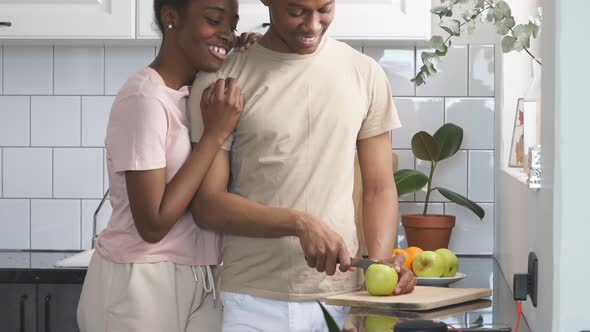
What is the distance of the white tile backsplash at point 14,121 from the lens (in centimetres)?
312

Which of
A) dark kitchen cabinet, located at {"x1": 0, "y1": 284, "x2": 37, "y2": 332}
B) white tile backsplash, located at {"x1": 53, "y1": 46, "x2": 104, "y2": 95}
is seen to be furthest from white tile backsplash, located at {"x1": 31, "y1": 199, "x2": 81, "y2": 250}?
dark kitchen cabinet, located at {"x1": 0, "y1": 284, "x2": 37, "y2": 332}

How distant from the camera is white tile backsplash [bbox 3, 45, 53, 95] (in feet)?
10.2

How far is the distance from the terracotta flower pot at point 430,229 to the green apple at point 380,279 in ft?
4.09

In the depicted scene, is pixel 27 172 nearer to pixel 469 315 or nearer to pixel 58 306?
pixel 58 306

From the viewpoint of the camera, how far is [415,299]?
1.55m

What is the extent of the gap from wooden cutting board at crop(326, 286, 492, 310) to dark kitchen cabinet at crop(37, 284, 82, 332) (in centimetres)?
119

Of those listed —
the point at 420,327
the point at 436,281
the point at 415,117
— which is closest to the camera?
the point at 420,327

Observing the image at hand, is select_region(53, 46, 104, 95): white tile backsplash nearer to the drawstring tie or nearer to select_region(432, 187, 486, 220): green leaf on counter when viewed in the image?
select_region(432, 187, 486, 220): green leaf on counter

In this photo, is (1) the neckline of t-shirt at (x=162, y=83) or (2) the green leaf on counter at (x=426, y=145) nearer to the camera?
(1) the neckline of t-shirt at (x=162, y=83)

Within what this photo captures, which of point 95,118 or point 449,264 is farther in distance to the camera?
point 95,118

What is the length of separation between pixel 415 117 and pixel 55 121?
110cm

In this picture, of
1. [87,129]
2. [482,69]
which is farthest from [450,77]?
[87,129]

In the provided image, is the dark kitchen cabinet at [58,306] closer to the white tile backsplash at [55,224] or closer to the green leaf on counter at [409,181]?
the white tile backsplash at [55,224]

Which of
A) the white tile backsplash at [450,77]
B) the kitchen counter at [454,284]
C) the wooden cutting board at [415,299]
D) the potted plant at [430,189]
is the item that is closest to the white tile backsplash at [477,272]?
the kitchen counter at [454,284]
